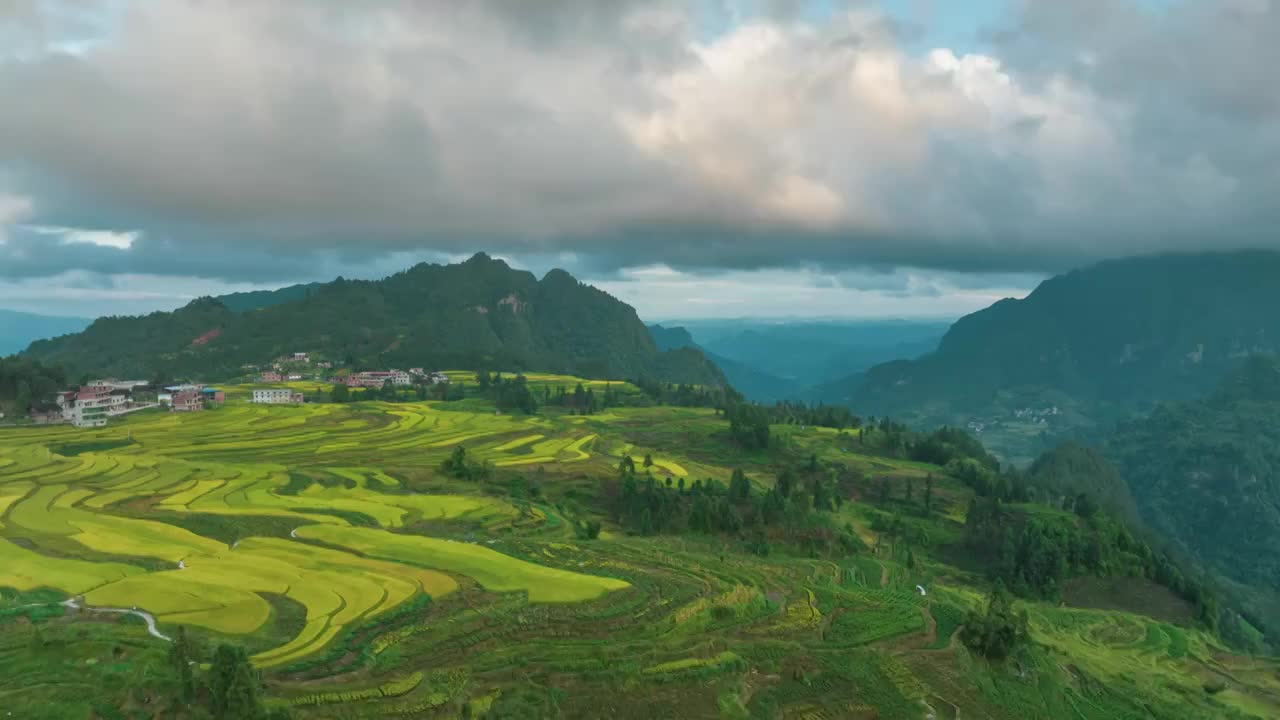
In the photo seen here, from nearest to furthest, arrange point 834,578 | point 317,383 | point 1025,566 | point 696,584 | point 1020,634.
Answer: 1. point 1020,634
2. point 696,584
3. point 834,578
4. point 1025,566
5. point 317,383

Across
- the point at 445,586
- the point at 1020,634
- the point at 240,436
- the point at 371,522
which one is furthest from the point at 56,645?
the point at 240,436

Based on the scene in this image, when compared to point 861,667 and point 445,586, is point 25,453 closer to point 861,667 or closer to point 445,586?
point 445,586

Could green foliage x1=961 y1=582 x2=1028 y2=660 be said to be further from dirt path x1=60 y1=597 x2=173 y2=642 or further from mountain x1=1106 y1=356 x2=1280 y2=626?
mountain x1=1106 y1=356 x2=1280 y2=626

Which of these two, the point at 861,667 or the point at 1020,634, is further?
the point at 1020,634

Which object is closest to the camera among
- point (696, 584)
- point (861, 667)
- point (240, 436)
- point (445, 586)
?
point (861, 667)

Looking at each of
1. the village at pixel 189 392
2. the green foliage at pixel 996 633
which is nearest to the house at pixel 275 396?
the village at pixel 189 392

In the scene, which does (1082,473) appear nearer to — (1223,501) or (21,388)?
(1223,501)

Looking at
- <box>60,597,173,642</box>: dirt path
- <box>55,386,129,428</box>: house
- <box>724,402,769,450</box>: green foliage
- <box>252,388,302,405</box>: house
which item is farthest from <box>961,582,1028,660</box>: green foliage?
<box>252,388,302,405</box>: house

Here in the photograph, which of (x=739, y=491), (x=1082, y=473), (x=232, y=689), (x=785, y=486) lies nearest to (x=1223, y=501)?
(x=1082, y=473)
